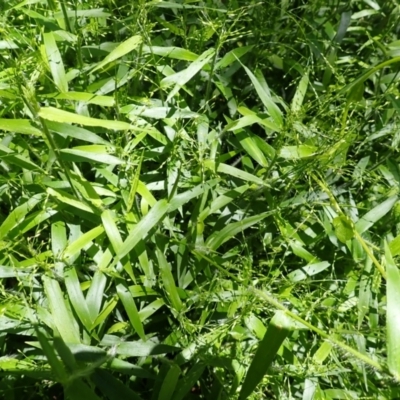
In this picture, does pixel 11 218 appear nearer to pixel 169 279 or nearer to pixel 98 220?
pixel 98 220

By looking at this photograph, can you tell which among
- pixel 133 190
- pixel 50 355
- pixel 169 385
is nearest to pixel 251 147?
→ pixel 133 190

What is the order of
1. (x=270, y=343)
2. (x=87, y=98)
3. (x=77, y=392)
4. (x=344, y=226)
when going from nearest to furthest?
(x=270, y=343) → (x=77, y=392) → (x=344, y=226) → (x=87, y=98)

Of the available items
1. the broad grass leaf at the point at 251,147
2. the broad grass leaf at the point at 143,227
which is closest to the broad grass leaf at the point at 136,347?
the broad grass leaf at the point at 143,227

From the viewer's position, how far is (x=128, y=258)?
0.94 m

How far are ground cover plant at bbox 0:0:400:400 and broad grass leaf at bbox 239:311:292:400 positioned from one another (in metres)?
0.26

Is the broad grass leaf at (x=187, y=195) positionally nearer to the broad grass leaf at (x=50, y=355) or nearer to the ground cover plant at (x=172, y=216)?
the ground cover plant at (x=172, y=216)

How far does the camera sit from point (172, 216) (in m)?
1.06

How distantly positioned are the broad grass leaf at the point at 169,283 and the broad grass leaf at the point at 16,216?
25 centimetres

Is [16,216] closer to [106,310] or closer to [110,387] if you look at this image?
[106,310]

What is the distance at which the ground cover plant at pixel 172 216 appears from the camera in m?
0.90

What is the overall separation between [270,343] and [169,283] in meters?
0.39

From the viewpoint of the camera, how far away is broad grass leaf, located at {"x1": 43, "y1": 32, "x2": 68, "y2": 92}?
97 centimetres

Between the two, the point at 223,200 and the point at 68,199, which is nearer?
the point at 68,199

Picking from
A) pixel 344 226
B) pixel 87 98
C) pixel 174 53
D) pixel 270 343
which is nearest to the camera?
pixel 270 343
